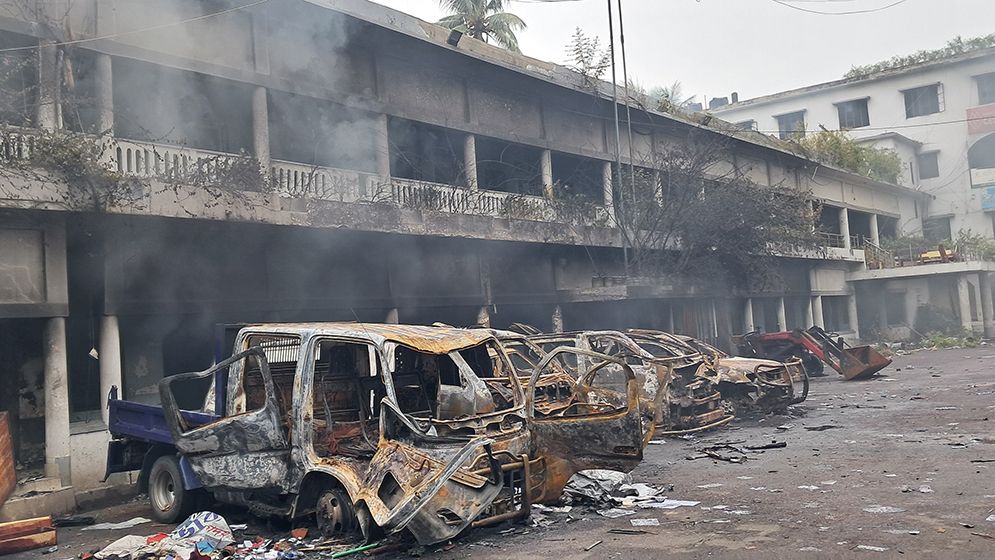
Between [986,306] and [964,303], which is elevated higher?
[964,303]

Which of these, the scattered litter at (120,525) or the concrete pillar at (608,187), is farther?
the concrete pillar at (608,187)

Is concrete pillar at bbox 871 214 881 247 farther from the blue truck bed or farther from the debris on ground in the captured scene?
the debris on ground

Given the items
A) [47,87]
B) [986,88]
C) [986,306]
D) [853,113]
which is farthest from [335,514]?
[986,88]

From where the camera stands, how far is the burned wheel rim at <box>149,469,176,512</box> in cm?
758

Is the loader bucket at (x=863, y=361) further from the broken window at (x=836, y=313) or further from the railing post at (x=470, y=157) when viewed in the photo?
the broken window at (x=836, y=313)

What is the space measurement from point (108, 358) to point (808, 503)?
830cm

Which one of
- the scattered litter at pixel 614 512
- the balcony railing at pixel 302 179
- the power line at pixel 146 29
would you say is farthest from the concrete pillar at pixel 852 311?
the scattered litter at pixel 614 512

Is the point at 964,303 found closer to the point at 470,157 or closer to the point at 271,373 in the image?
the point at 470,157

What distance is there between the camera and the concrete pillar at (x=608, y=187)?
1960 cm

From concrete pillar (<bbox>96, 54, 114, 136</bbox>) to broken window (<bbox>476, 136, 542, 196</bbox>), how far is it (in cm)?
854

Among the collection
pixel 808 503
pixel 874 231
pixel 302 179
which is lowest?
pixel 808 503

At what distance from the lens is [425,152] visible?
16141 millimetres

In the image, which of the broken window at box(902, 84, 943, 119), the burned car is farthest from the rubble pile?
the broken window at box(902, 84, 943, 119)

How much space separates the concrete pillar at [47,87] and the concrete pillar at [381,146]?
18.2 ft
